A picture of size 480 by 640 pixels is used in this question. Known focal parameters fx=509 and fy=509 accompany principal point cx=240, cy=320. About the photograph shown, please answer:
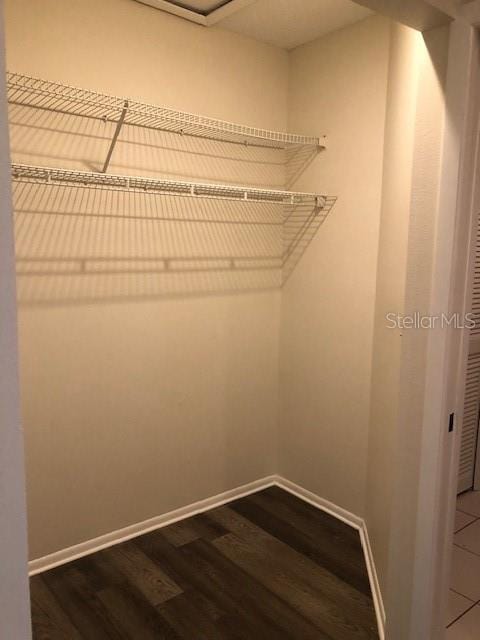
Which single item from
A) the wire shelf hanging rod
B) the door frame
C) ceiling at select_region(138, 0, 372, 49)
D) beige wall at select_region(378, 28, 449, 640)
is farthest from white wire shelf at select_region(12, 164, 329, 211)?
the door frame

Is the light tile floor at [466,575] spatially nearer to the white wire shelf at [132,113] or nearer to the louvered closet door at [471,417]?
the louvered closet door at [471,417]

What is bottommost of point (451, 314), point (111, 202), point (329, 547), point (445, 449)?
point (329, 547)

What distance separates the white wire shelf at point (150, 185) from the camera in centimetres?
199

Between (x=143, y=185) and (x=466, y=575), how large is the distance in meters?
2.34

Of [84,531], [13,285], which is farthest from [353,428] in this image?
[13,285]

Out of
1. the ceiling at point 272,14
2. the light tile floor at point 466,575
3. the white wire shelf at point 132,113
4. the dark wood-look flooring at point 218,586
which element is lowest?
the light tile floor at point 466,575

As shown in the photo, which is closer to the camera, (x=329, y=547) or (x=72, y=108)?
(x=72, y=108)

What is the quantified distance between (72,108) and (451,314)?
1706mm

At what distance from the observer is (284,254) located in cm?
298

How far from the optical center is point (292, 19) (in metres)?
2.44

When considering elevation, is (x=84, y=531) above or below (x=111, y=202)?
below

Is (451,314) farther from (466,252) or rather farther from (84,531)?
(84,531)

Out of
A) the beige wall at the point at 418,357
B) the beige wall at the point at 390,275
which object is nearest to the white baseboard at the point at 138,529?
the beige wall at the point at 390,275

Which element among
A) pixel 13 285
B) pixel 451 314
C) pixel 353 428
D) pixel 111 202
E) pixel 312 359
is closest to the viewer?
pixel 13 285
